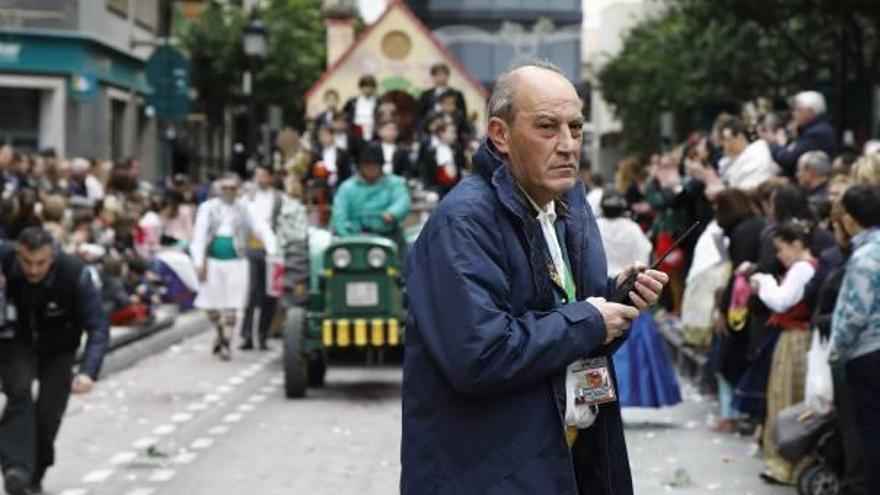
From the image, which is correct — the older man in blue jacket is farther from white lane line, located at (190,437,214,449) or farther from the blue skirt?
the blue skirt

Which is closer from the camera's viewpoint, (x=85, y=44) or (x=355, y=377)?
(x=355, y=377)

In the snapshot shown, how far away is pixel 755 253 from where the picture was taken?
48.2ft

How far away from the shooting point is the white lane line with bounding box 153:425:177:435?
51.1 feet

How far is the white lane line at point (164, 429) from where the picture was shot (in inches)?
614

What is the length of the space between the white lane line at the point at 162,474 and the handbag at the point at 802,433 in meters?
3.74

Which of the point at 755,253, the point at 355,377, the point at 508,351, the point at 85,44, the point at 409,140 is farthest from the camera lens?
the point at 85,44

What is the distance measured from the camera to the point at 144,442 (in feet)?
49.1

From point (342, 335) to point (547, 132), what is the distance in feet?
42.5

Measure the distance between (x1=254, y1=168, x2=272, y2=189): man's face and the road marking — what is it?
29.5 feet

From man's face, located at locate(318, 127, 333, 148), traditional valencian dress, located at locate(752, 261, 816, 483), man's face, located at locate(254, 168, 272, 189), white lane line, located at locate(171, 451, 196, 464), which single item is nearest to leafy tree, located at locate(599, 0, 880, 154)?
man's face, located at locate(254, 168, 272, 189)

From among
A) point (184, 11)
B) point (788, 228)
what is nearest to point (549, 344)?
point (788, 228)

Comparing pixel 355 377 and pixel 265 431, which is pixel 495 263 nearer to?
pixel 265 431

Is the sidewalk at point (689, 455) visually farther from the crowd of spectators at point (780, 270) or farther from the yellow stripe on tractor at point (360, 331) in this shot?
the yellow stripe on tractor at point (360, 331)

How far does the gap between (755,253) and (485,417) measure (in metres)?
9.77
